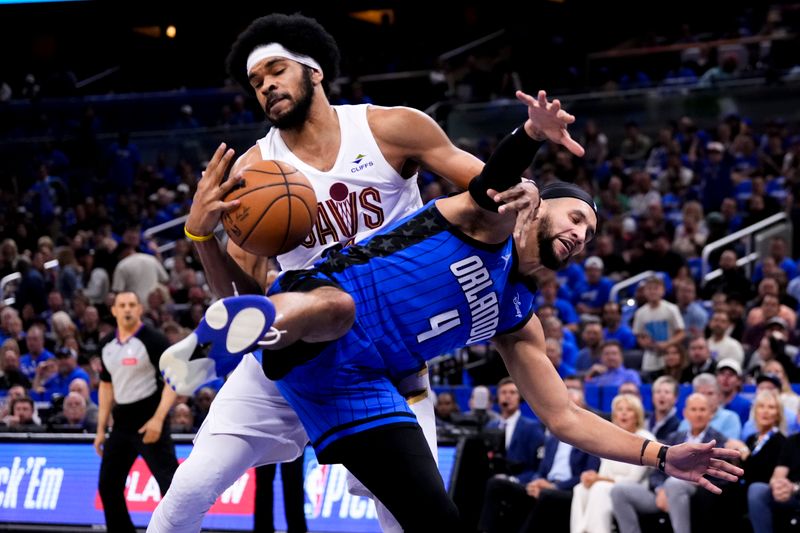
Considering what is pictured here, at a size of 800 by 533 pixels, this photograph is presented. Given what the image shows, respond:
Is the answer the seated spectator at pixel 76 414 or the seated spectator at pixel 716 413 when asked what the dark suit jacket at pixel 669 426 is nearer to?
the seated spectator at pixel 716 413

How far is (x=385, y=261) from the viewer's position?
176 inches

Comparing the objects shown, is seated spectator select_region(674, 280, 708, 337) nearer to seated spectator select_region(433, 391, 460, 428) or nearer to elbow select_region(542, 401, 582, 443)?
seated spectator select_region(433, 391, 460, 428)

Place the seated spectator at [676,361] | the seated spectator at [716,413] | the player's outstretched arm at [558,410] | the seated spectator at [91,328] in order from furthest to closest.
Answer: the seated spectator at [91,328] → the seated spectator at [676,361] → the seated spectator at [716,413] → the player's outstretched arm at [558,410]

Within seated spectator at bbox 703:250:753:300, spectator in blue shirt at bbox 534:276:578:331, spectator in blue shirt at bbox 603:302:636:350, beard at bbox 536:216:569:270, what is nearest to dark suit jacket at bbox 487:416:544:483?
spectator in blue shirt at bbox 603:302:636:350

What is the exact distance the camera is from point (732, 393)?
10203 mm

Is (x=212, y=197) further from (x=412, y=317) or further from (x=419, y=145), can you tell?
(x=419, y=145)

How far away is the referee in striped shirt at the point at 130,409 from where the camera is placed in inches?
363

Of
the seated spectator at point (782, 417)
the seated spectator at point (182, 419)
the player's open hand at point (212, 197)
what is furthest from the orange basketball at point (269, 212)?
the seated spectator at point (182, 419)

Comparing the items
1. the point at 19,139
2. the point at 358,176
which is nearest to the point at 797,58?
the point at 19,139

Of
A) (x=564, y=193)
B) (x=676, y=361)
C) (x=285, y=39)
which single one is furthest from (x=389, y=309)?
(x=676, y=361)

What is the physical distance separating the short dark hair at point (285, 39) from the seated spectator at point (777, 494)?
491 centimetres

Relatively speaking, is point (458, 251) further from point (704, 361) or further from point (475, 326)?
point (704, 361)

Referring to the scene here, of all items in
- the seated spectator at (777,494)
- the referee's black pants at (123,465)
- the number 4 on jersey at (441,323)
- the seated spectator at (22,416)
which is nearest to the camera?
the number 4 on jersey at (441,323)

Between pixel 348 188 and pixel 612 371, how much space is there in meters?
6.97
